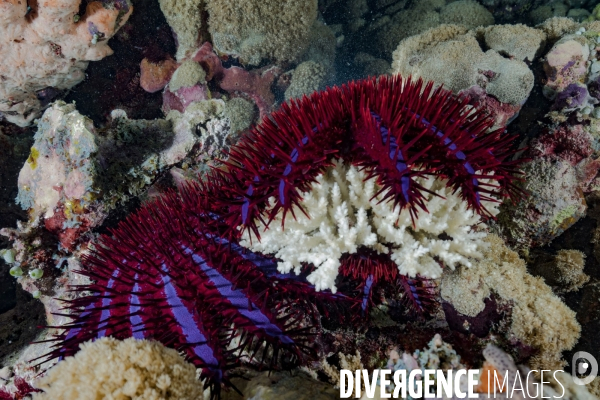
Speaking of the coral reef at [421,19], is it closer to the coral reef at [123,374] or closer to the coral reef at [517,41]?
the coral reef at [517,41]

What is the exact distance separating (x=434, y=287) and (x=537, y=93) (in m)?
2.56

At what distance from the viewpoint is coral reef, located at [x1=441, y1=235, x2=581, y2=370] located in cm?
225

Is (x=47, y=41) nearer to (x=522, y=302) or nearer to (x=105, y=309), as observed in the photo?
(x=105, y=309)

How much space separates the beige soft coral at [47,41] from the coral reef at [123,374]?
4117 mm

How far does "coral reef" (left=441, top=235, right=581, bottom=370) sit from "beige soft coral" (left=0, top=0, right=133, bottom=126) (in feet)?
16.2

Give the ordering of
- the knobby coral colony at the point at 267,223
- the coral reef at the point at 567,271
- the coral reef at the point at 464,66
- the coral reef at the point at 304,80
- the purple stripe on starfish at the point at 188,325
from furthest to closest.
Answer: the coral reef at the point at 304,80 → the coral reef at the point at 464,66 → the coral reef at the point at 567,271 → the purple stripe on starfish at the point at 188,325 → the knobby coral colony at the point at 267,223

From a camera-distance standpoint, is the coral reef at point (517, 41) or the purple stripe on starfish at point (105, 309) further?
the coral reef at point (517, 41)

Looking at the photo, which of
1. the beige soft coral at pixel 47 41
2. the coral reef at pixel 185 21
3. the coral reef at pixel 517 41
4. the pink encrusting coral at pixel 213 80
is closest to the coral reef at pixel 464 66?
the coral reef at pixel 517 41

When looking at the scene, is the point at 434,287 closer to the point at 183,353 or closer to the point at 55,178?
the point at 183,353

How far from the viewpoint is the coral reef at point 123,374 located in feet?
6.04

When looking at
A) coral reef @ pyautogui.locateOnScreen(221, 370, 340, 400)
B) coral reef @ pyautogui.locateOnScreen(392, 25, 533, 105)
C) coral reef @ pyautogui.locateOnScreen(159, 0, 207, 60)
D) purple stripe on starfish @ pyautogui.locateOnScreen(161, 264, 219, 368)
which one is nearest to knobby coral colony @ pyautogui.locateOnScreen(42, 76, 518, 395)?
purple stripe on starfish @ pyautogui.locateOnScreen(161, 264, 219, 368)

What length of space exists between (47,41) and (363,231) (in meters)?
4.73

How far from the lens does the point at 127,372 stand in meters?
1.86

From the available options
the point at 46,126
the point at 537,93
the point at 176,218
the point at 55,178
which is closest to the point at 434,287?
the point at 176,218
